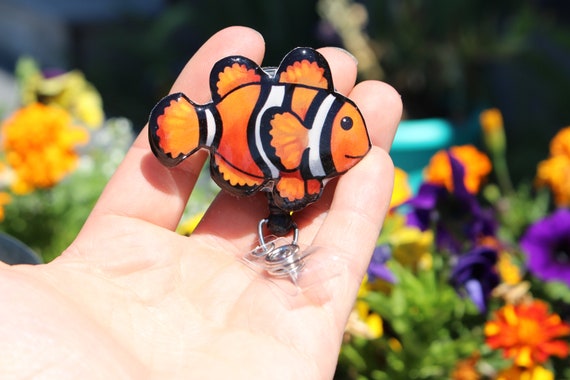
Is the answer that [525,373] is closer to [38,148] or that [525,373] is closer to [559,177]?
[559,177]

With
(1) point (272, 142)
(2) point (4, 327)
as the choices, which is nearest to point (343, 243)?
(1) point (272, 142)

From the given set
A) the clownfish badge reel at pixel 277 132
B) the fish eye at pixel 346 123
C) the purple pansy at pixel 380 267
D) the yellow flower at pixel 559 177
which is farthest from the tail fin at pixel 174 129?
the yellow flower at pixel 559 177

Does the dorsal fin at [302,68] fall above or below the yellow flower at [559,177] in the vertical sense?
below

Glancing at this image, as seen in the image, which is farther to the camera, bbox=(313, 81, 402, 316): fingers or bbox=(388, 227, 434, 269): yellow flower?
bbox=(388, 227, 434, 269): yellow flower

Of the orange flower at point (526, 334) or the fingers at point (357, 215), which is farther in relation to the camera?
the orange flower at point (526, 334)

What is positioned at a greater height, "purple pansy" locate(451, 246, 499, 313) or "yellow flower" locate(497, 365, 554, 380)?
"purple pansy" locate(451, 246, 499, 313)

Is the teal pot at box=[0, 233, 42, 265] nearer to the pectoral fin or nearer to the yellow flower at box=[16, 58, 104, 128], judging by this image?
the pectoral fin

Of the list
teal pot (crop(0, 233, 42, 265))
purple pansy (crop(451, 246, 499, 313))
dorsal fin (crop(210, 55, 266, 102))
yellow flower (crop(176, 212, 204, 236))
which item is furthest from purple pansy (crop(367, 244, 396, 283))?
teal pot (crop(0, 233, 42, 265))

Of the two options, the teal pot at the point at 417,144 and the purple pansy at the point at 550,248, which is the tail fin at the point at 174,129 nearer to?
the purple pansy at the point at 550,248
